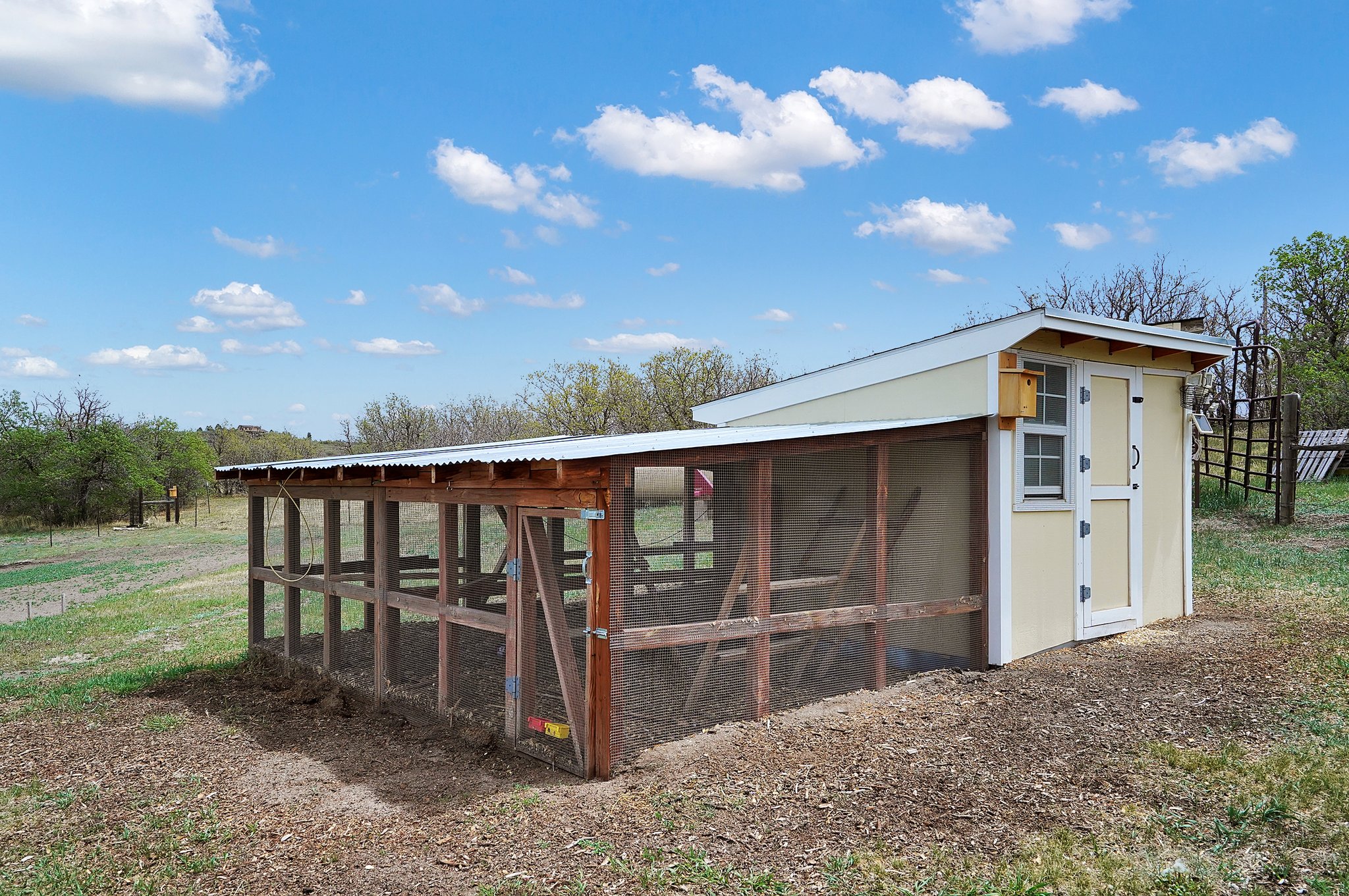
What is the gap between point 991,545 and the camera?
647cm

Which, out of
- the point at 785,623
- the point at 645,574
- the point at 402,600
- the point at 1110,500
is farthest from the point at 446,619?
the point at 1110,500

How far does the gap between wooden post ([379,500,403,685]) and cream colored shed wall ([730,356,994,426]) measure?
12.3ft

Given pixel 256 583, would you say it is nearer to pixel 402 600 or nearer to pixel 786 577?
pixel 402 600

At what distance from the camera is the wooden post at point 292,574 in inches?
287

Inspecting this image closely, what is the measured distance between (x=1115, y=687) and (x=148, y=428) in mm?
33278

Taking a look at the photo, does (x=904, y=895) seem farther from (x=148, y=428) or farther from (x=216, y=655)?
(x=148, y=428)

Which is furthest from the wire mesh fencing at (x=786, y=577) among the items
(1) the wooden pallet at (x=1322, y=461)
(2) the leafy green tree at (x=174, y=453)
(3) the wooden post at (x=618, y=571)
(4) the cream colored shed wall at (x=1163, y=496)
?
(2) the leafy green tree at (x=174, y=453)

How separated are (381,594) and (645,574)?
234 centimetres

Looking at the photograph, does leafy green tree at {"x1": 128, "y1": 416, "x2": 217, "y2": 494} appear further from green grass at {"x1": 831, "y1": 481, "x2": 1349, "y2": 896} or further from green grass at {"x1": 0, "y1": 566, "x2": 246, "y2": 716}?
green grass at {"x1": 831, "y1": 481, "x2": 1349, "y2": 896}

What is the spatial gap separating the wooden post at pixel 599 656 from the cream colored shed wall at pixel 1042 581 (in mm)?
3673

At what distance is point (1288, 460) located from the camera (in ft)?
42.4

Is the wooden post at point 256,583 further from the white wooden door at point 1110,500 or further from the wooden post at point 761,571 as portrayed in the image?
the white wooden door at point 1110,500

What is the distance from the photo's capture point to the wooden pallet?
19.1 m

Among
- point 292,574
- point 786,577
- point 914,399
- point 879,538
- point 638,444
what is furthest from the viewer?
point 292,574
